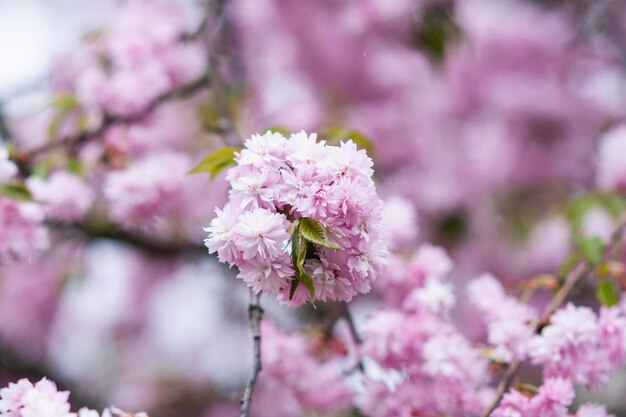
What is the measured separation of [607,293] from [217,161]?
67 cm

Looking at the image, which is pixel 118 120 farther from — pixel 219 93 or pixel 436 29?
pixel 436 29

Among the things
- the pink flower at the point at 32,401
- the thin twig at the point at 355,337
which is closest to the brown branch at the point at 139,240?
the thin twig at the point at 355,337

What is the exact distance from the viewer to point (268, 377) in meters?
1.28

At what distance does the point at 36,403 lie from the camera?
804 mm

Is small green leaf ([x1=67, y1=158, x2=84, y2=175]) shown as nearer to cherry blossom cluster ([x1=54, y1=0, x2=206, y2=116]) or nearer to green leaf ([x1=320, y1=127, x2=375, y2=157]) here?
cherry blossom cluster ([x1=54, y1=0, x2=206, y2=116])

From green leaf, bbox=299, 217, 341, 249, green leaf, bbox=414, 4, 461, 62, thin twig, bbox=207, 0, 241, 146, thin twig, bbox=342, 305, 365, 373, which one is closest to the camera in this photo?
green leaf, bbox=299, 217, 341, 249

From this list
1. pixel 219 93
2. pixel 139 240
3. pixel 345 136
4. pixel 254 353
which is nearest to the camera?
pixel 254 353

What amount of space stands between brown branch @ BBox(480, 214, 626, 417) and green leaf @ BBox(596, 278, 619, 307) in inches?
1.4

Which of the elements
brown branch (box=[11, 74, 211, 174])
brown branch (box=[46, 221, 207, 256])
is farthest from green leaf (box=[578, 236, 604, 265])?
brown branch (box=[46, 221, 207, 256])

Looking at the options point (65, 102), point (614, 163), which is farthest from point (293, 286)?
point (614, 163)

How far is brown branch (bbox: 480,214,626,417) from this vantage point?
1028 millimetres

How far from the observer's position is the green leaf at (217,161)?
97 centimetres

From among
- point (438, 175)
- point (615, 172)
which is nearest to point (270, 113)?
point (438, 175)

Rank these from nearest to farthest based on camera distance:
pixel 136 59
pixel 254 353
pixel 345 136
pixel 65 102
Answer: pixel 254 353
pixel 345 136
pixel 65 102
pixel 136 59
